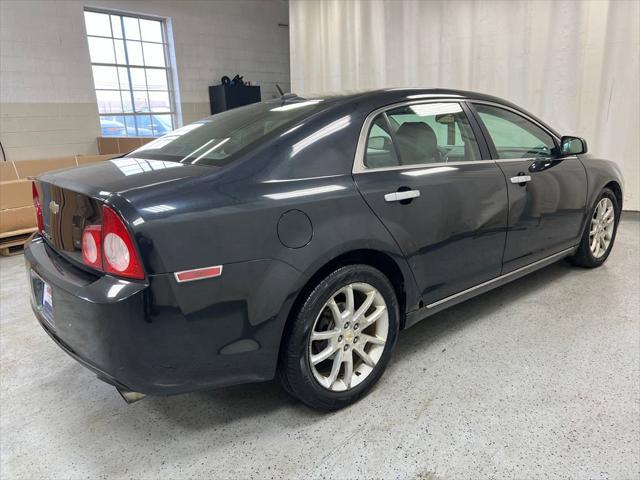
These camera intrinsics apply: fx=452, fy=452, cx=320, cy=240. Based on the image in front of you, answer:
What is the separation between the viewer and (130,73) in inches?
314

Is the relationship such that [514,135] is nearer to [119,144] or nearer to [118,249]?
[118,249]

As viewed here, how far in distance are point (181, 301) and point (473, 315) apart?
1840mm

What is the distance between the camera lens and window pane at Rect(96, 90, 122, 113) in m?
7.60

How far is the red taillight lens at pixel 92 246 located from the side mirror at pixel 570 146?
2.52 meters

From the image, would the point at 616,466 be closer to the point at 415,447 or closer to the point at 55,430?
the point at 415,447

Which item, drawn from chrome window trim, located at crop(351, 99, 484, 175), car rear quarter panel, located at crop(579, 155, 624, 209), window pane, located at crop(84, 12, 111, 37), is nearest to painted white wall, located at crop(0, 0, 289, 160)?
window pane, located at crop(84, 12, 111, 37)

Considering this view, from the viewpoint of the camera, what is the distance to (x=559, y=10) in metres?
4.75

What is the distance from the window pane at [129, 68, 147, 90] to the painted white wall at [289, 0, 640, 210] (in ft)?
12.1

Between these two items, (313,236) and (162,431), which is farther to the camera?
(162,431)

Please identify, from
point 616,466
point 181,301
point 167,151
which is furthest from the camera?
point 167,151

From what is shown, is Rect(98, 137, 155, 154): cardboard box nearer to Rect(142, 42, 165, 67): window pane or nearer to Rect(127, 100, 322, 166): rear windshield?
Rect(142, 42, 165, 67): window pane

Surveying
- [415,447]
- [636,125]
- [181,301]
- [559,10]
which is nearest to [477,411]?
[415,447]

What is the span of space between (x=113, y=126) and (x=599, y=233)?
752 centimetres

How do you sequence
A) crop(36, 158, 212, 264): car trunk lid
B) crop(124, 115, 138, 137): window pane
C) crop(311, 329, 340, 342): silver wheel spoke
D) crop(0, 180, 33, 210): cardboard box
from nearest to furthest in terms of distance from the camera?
crop(36, 158, 212, 264): car trunk lid → crop(311, 329, 340, 342): silver wheel spoke → crop(0, 180, 33, 210): cardboard box → crop(124, 115, 138, 137): window pane
